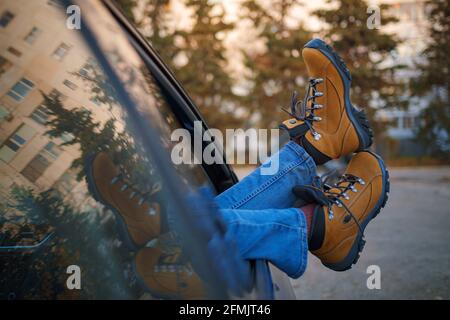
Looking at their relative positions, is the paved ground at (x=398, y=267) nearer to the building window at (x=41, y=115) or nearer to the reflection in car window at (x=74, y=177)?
the reflection in car window at (x=74, y=177)

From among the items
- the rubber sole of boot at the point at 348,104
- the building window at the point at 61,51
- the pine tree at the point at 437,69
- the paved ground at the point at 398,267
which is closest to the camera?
the building window at the point at 61,51

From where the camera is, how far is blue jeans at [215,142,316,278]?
104 centimetres

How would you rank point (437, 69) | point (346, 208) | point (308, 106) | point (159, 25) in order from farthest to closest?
point (159, 25)
point (437, 69)
point (308, 106)
point (346, 208)

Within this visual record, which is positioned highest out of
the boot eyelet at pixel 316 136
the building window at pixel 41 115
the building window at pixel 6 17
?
the building window at pixel 6 17

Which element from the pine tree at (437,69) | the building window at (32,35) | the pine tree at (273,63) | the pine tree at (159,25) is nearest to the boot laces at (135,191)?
the building window at (32,35)

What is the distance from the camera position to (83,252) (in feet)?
3.09

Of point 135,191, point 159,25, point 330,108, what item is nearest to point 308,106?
point 330,108

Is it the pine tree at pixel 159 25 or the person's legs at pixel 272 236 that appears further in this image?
the pine tree at pixel 159 25

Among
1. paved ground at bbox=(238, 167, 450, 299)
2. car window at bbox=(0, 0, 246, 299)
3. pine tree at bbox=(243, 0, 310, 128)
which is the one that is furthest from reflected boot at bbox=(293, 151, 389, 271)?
pine tree at bbox=(243, 0, 310, 128)

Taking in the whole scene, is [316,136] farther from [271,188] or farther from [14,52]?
[14,52]

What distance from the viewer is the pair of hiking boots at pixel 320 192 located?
2.87 feet

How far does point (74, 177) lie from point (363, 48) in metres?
14.9

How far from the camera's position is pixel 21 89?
0.99m

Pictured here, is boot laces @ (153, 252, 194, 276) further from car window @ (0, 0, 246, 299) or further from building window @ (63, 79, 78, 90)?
building window @ (63, 79, 78, 90)
